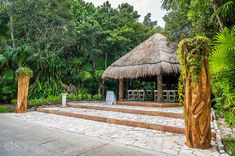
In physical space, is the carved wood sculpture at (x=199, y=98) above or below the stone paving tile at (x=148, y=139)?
above

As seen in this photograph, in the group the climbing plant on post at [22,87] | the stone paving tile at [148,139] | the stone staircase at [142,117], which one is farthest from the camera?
the climbing plant on post at [22,87]

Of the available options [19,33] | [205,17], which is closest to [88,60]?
[19,33]

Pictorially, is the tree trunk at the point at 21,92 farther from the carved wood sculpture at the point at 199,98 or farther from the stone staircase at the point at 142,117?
the carved wood sculpture at the point at 199,98

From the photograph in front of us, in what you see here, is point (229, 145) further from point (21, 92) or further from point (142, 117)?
point (21, 92)

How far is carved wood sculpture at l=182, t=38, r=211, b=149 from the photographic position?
389 cm

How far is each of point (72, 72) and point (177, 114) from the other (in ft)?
32.8

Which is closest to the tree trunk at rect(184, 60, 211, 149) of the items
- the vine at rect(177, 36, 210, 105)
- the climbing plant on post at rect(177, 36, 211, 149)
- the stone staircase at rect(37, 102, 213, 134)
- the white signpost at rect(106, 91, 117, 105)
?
the climbing plant on post at rect(177, 36, 211, 149)

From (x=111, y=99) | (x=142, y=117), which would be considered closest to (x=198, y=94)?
(x=142, y=117)

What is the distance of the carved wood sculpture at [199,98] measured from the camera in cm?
389

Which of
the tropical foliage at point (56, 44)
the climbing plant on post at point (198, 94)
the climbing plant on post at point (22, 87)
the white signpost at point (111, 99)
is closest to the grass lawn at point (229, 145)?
the climbing plant on post at point (198, 94)

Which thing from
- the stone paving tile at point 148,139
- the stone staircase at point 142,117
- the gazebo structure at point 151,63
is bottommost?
the stone paving tile at point 148,139

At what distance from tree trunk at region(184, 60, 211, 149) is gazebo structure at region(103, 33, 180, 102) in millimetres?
6072

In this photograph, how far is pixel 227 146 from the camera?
382cm

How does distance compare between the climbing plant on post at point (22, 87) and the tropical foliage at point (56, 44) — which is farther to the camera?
the tropical foliage at point (56, 44)
